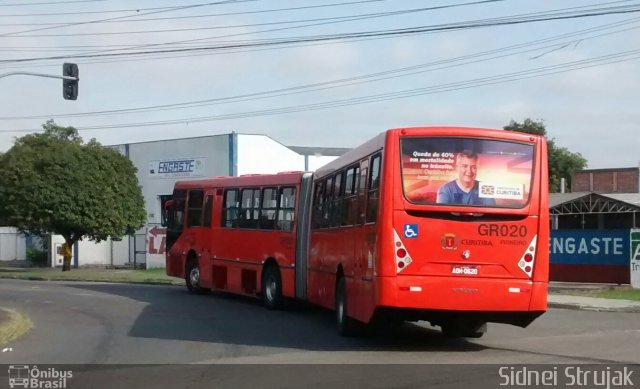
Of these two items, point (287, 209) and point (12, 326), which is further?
→ point (287, 209)

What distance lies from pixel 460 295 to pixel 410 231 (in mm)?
1186

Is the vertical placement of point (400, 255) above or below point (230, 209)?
below

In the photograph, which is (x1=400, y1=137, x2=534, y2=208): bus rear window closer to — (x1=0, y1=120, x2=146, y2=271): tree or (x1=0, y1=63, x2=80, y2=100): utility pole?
(x1=0, y1=63, x2=80, y2=100): utility pole

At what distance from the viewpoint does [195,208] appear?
2500 cm

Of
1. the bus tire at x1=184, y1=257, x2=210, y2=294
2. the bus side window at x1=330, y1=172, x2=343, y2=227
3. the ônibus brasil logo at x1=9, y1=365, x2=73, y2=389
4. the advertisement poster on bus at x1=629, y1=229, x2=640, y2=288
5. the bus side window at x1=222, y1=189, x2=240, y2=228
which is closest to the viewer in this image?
the ônibus brasil logo at x1=9, y1=365, x2=73, y2=389

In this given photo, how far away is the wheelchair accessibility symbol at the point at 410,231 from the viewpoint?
12633 millimetres

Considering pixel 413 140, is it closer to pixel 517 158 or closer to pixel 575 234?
pixel 517 158

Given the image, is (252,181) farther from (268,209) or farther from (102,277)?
(102,277)

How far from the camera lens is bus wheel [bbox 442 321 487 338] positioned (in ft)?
48.0

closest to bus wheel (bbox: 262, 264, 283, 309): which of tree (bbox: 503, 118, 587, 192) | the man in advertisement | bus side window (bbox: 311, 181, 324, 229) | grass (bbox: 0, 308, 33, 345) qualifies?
bus side window (bbox: 311, 181, 324, 229)

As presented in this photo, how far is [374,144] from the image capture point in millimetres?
13625

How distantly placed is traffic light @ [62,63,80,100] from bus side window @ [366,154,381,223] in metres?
14.6

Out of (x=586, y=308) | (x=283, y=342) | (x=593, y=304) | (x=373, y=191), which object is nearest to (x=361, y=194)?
(x=373, y=191)

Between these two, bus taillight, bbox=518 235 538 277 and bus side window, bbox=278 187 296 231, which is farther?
bus side window, bbox=278 187 296 231
